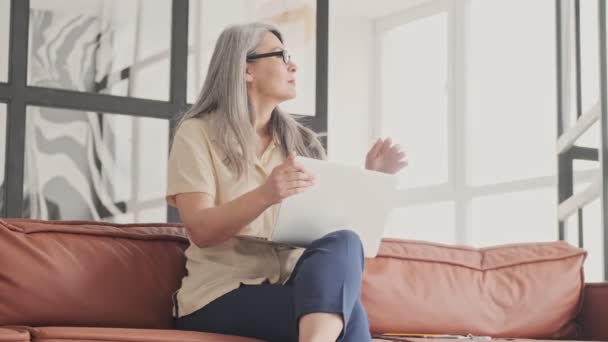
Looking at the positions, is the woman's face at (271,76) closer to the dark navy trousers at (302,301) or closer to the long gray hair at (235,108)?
the long gray hair at (235,108)

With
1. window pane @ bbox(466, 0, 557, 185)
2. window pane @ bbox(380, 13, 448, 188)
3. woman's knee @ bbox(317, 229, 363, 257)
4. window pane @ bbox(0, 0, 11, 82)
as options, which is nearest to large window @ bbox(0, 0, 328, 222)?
window pane @ bbox(0, 0, 11, 82)

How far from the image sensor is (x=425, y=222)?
702cm

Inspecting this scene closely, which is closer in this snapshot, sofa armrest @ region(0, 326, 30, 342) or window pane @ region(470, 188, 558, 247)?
sofa armrest @ region(0, 326, 30, 342)

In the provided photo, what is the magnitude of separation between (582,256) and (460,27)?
13.7 ft

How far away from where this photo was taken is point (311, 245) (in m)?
1.99

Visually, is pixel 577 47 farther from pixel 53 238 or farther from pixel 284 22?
pixel 53 238

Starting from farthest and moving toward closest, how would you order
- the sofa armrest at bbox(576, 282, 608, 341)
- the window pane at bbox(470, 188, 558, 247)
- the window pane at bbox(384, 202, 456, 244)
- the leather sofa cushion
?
the window pane at bbox(384, 202, 456, 244) < the window pane at bbox(470, 188, 558, 247) < the sofa armrest at bbox(576, 282, 608, 341) < the leather sofa cushion

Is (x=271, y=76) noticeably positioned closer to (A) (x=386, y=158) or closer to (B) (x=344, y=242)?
(A) (x=386, y=158)

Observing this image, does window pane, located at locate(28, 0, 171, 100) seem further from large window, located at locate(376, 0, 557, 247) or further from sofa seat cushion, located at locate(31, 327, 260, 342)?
large window, located at locate(376, 0, 557, 247)

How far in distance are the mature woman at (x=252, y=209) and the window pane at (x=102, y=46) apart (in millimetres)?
1817

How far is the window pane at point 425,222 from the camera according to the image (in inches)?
270

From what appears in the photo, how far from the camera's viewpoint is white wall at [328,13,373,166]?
7.37m

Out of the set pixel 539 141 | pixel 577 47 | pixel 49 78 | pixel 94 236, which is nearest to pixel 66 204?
pixel 49 78

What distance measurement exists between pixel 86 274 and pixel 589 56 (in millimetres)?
2333
